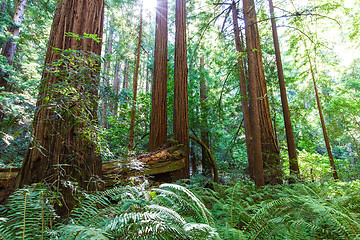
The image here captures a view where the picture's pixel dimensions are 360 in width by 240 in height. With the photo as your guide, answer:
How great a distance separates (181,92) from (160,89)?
954 mm

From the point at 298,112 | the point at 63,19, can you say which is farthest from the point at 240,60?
the point at 298,112

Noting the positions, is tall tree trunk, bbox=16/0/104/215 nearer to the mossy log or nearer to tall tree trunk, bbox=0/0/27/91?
the mossy log

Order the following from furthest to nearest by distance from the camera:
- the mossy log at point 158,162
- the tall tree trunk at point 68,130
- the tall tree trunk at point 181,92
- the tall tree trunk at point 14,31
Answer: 1. the tall tree trunk at point 14,31
2. the tall tree trunk at point 181,92
3. the mossy log at point 158,162
4. the tall tree trunk at point 68,130

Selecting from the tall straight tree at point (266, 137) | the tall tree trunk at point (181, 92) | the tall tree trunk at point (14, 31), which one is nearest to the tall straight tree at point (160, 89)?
the tall tree trunk at point (181, 92)

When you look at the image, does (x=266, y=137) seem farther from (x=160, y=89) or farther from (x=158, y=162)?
(x=160, y=89)

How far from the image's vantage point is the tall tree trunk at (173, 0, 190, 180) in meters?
5.06

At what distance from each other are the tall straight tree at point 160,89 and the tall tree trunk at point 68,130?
285cm

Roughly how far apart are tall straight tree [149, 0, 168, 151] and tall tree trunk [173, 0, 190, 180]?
2.11ft

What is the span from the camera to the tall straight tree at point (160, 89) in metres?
5.62

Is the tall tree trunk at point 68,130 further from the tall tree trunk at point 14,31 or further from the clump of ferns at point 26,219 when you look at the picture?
the tall tree trunk at point 14,31

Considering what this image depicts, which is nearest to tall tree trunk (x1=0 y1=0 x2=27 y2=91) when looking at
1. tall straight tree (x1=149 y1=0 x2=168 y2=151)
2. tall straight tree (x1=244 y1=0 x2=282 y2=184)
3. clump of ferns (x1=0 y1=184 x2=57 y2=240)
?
tall straight tree (x1=149 y1=0 x2=168 y2=151)

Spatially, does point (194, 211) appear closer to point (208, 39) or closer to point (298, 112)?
point (208, 39)

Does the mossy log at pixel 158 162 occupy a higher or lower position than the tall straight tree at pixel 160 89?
lower

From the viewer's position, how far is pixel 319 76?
7887 mm
